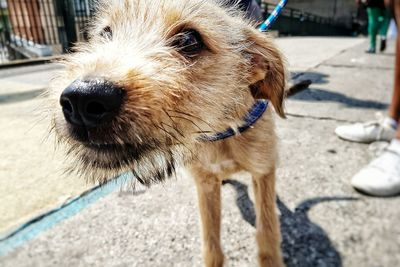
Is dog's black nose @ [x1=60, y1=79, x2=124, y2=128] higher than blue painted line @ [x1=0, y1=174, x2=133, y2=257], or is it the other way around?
dog's black nose @ [x1=60, y1=79, x2=124, y2=128]

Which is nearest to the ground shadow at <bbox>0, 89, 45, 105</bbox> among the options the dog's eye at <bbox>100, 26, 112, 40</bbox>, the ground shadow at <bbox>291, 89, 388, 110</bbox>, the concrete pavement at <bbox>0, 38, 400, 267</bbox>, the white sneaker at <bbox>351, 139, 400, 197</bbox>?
the concrete pavement at <bbox>0, 38, 400, 267</bbox>

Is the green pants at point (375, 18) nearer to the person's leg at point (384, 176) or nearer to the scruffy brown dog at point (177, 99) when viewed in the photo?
the person's leg at point (384, 176)

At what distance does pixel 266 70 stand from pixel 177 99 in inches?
26.7

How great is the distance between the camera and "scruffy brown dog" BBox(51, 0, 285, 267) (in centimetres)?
131

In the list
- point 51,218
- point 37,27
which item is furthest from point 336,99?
point 37,27

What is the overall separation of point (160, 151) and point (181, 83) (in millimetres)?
319

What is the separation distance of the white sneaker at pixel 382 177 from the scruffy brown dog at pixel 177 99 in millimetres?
965

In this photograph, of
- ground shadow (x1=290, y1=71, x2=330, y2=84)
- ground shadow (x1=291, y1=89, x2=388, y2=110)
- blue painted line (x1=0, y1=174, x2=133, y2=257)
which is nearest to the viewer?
blue painted line (x1=0, y1=174, x2=133, y2=257)

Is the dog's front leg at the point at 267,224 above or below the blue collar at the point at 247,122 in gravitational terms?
below

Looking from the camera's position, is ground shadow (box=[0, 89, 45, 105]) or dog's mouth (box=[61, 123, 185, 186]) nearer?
dog's mouth (box=[61, 123, 185, 186])

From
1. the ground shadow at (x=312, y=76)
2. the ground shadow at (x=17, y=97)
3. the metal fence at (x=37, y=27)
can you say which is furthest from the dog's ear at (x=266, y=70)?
the metal fence at (x=37, y=27)

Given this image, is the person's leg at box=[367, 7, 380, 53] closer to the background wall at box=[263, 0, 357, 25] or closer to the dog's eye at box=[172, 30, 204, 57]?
the dog's eye at box=[172, 30, 204, 57]

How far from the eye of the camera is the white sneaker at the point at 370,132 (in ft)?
11.3

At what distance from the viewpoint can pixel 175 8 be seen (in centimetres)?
178
